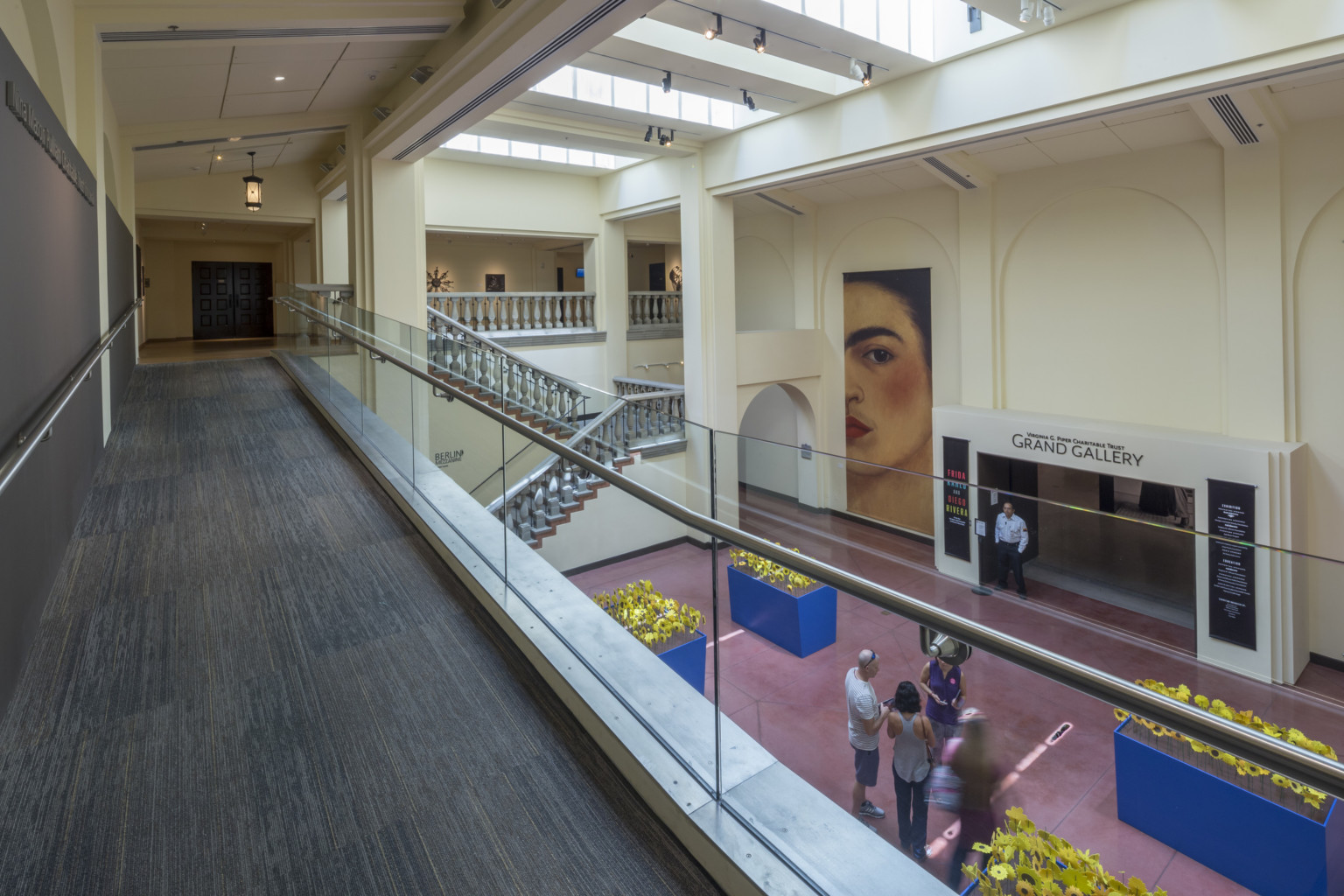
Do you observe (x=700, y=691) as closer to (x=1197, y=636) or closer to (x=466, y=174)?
(x=1197, y=636)

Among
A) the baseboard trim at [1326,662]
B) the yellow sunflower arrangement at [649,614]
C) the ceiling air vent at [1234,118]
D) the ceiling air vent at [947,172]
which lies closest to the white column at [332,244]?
the ceiling air vent at [947,172]

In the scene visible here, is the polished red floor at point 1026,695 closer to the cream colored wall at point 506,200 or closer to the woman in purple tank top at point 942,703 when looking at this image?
the woman in purple tank top at point 942,703

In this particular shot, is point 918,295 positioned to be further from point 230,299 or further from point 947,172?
point 230,299

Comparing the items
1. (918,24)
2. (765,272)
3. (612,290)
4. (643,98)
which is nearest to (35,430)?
(918,24)

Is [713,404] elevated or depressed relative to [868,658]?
elevated

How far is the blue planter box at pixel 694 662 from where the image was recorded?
227 centimetres

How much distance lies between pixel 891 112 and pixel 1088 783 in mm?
8202

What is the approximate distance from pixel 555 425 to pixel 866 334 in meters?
8.21

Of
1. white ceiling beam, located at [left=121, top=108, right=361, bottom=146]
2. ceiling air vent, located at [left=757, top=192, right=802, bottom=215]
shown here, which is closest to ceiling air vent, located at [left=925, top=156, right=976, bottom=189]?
ceiling air vent, located at [left=757, top=192, right=802, bottom=215]

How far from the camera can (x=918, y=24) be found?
25.1ft

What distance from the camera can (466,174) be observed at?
40.8 feet

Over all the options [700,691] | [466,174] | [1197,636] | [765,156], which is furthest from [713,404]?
[1197,636]

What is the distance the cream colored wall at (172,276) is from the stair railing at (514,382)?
12.0 metres

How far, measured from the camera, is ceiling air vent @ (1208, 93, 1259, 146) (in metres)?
6.84
